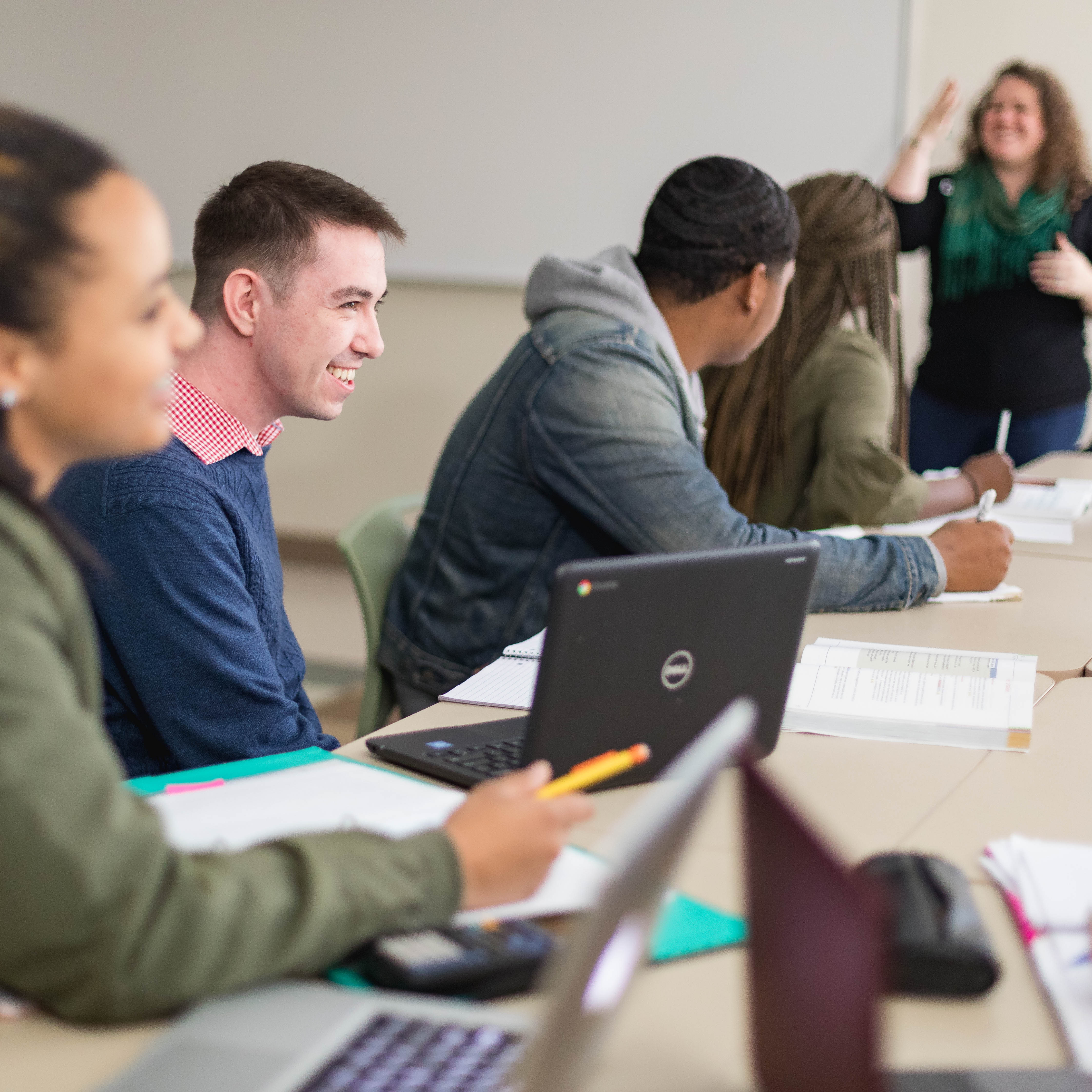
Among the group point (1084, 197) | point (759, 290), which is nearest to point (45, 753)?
point (759, 290)

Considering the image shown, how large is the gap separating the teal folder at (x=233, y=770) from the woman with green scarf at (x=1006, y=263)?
251 centimetres

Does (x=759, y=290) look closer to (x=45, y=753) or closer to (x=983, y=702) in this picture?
(x=983, y=702)

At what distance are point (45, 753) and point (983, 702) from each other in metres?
0.96

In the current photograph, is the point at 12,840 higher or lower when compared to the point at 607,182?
lower

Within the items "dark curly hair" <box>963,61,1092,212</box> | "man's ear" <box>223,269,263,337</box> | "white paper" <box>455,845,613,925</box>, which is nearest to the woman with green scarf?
"dark curly hair" <box>963,61,1092,212</box>

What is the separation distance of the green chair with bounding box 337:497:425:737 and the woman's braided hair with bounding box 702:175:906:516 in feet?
2.33

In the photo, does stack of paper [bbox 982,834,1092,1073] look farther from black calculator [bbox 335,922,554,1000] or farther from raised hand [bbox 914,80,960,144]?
raised hand [bbox 914,80,960,144]

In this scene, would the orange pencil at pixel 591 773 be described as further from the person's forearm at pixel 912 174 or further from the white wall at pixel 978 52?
the white wall at pixel 978 52

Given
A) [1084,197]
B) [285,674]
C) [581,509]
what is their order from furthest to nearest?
[1084,197] < [581,509] < [285,674]

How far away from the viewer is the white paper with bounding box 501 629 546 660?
1415 mm

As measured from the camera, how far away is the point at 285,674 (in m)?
1.43

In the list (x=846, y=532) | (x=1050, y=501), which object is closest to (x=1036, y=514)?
(x=1050, y=501)

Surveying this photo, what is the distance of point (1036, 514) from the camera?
2.26m

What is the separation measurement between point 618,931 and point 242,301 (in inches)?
43.7
